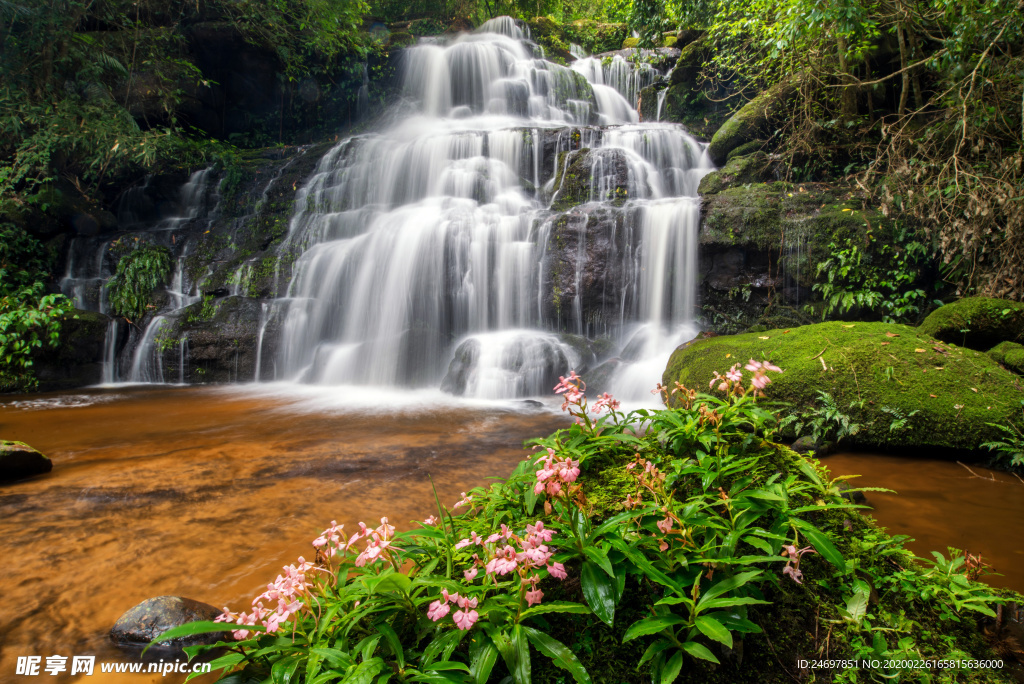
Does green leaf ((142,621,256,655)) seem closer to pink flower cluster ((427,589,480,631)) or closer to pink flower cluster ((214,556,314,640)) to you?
pink flower cluster ((214,556,314,640))

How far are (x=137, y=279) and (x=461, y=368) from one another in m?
8.83

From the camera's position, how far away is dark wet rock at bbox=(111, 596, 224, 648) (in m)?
2.14

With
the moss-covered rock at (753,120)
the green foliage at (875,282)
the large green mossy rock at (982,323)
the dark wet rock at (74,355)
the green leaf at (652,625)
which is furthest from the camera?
the moss-covered rock at (753,120)

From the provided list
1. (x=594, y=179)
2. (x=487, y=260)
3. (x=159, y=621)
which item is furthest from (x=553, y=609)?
(x=594, y=179)

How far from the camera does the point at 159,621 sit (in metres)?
2.18

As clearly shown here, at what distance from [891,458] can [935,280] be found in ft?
14.7

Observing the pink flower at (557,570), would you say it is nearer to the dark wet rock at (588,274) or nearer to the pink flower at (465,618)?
the pink flower at (465,618)

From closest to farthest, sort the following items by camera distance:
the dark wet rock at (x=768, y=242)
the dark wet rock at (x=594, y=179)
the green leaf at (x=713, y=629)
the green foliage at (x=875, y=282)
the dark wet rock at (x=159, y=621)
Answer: the green leaf at (x=713, y=629)
the dark wet rock at (x=159, y=621)
the green foliage at (x=875, y=282)
the dark wet rock at (x=768, y=242)
the dark wet rock at (x=594, y=179)

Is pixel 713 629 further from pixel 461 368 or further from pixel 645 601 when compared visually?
pixel 461 368

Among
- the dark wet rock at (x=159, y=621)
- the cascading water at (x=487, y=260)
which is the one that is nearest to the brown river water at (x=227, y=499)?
the dark wet rock at (x=159, y=621)

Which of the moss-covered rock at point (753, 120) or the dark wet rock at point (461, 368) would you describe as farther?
the moss-covered rock at point (753, 120)

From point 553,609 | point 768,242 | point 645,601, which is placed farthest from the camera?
point 768,242

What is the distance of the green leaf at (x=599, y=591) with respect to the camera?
1405 millimetres

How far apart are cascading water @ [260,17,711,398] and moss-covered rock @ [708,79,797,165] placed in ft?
2.15
